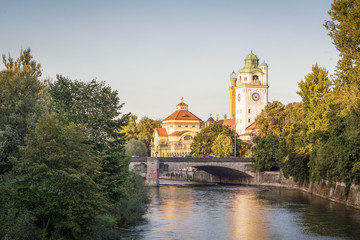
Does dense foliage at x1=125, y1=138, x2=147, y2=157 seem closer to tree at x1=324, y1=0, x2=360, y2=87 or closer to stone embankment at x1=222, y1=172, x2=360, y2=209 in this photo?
stone embankment at x1=222, y1=172, x2=360, y2=209

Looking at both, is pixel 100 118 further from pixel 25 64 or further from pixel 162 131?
pixel 162 131

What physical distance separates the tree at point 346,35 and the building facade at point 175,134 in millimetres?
101621

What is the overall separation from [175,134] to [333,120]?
339 feet

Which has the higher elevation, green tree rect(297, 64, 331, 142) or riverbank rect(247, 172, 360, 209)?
green tree rect(297, 64, 331, 142)

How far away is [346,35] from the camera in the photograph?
4722cm

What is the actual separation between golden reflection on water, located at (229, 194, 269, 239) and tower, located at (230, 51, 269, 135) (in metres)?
85.1

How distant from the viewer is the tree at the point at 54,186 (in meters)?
24.4

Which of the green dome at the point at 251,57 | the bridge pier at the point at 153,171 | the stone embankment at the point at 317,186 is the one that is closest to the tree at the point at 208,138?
the stone embankment at the point at 317,186

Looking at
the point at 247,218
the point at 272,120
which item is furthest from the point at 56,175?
the point at 272,120

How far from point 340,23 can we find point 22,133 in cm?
3019

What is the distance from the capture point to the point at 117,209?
37.4 metres

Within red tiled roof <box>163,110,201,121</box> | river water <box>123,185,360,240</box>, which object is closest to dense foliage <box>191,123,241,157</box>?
river water <box>123,185,360,240</box>

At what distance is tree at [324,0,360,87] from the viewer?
4622cm

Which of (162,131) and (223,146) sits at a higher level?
(162,131)
